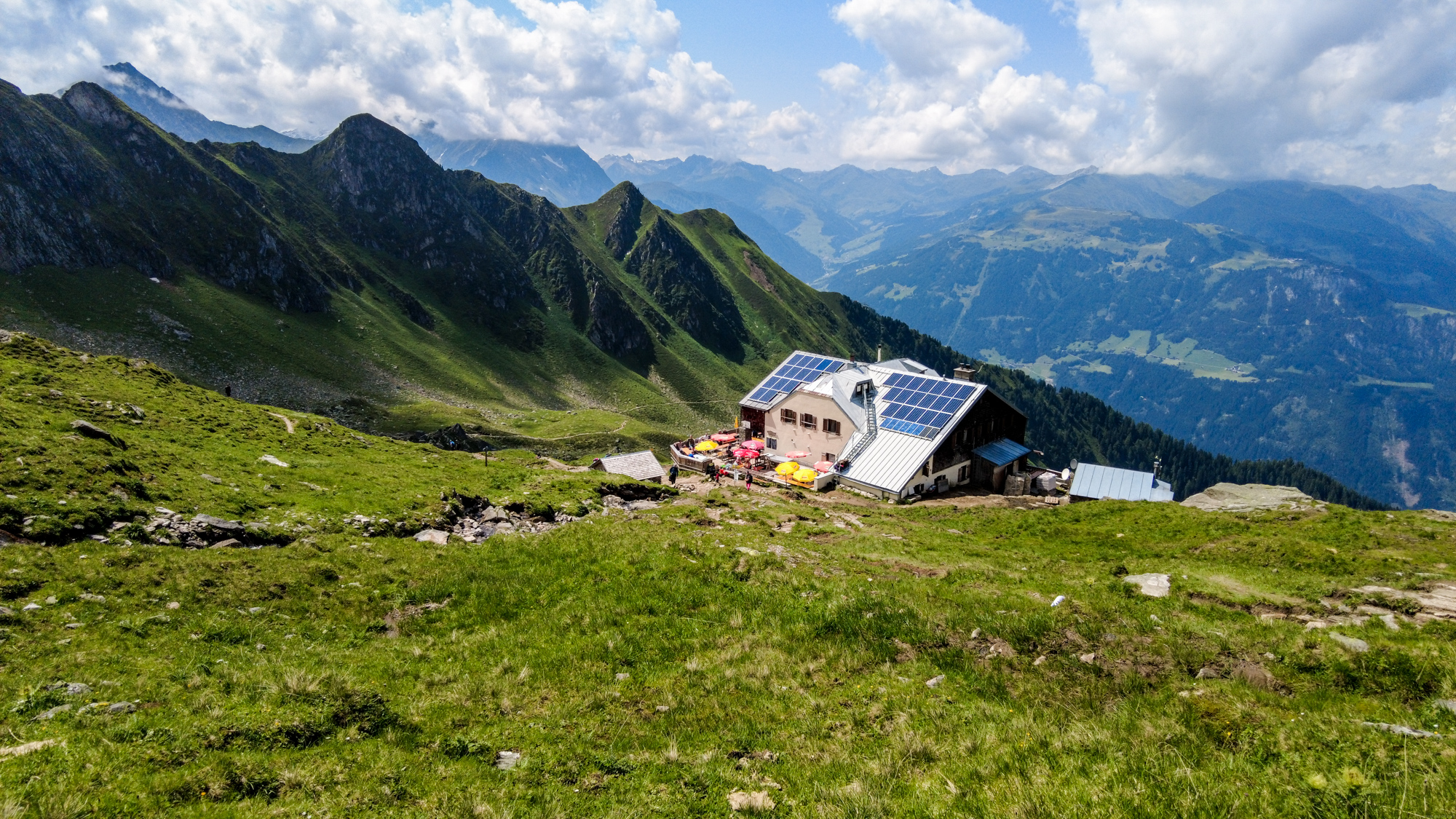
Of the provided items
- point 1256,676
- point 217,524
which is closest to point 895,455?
point 1256,676

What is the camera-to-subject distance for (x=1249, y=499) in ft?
158

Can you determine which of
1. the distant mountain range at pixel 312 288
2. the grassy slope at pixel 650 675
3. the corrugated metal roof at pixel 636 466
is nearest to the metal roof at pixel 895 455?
the corrugated metal roof at pixel 636 466

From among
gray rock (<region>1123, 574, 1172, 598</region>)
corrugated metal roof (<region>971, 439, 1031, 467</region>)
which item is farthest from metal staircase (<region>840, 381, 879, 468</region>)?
gray rock (<region>1123, 574, 1172, 598</region>)

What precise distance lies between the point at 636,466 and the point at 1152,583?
43.6m

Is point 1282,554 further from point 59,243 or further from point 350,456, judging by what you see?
point 59,243

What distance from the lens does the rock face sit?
41562 millimetres

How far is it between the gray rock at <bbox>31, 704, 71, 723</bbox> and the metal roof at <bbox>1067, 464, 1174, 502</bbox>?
63.3 meters

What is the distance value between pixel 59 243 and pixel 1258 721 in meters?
158

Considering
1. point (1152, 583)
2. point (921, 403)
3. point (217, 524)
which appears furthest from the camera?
point (921, 403)

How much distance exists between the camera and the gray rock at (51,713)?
31.7ft

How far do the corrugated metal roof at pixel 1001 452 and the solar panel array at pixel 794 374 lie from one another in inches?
677

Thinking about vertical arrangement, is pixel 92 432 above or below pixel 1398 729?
above

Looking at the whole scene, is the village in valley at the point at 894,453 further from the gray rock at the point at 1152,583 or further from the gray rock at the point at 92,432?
the gray rock at the point at 92,432

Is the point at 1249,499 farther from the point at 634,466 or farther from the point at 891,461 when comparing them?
the point at 634,466
